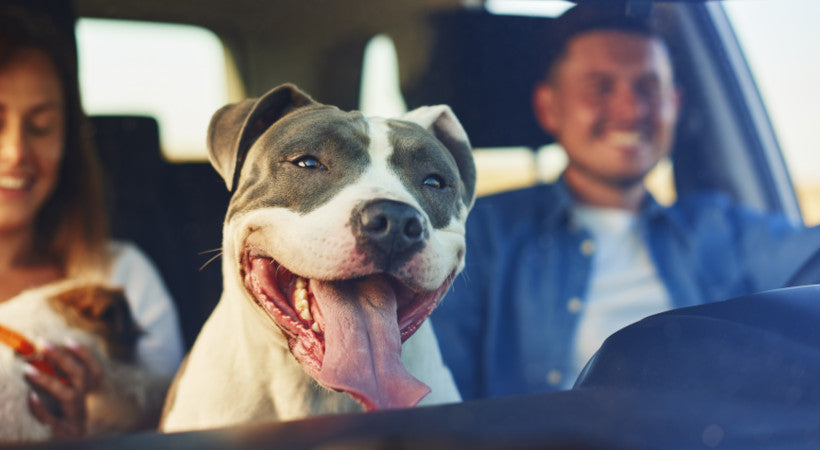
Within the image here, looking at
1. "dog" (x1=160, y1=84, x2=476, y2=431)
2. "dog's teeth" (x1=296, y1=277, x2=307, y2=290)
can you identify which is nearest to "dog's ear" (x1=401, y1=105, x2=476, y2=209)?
"dog" (x1=160, y1=84, x2=476, y2=431)

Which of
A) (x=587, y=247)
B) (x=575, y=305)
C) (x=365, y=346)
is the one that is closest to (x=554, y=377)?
(x=575, y=305)

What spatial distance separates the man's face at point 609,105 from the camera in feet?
6.40

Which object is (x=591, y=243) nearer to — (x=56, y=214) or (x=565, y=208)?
(x=565, y=208)

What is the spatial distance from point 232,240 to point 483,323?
0.75 meters

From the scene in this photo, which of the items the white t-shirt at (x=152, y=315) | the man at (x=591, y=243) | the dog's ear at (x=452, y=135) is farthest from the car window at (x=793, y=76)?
the white t-shirt at (x=152, y=315)

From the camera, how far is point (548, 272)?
207cm

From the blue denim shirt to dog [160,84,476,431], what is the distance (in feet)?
0.58

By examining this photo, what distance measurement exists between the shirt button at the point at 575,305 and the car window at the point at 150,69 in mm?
1047

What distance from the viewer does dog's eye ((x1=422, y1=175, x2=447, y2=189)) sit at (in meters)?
1.37

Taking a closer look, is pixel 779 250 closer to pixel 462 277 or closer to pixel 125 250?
pixel 462 277

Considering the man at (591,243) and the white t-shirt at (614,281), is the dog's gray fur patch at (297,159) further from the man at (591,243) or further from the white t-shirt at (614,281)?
the white t-shirt at (614,281)

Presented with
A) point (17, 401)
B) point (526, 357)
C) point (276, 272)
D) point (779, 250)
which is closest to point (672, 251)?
point (779, 250)

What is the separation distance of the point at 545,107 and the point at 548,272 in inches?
18.8

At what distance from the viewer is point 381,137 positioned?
137 cm
